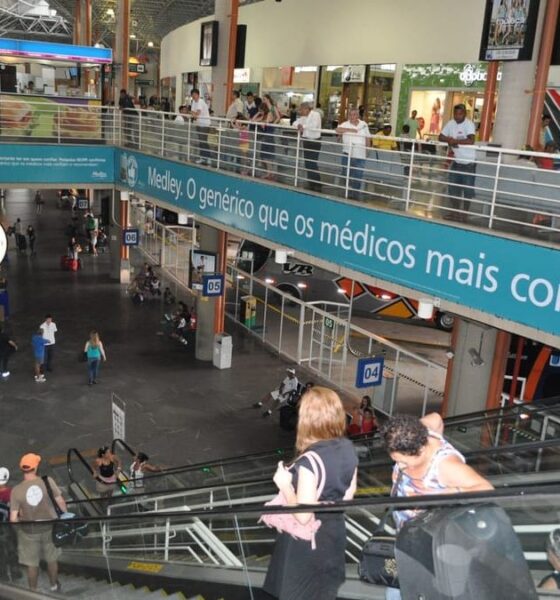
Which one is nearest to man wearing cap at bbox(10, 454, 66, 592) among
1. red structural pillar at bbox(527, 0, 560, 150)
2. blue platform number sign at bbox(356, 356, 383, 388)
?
blue platform number sign at bbox(356, 356, 383, 388)

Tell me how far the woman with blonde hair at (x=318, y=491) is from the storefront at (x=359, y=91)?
56.1ft

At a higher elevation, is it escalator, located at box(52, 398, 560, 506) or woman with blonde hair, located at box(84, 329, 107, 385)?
escalator, located at box(52, 398, 560, 506)

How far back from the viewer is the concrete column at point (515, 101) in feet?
33.8

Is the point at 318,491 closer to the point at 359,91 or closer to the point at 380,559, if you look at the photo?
the point at 380,559

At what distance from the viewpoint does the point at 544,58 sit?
396 inches

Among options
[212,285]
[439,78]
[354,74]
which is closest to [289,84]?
[354,74]

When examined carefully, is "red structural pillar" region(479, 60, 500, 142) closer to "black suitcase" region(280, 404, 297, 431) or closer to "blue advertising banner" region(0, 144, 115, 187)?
"black suitcase" region(280, 404, 297, 431)

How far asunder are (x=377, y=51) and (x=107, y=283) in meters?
13.0

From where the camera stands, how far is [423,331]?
81.7 ft

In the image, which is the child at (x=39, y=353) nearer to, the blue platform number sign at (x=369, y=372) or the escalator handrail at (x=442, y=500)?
the blue platform number sign at (x=369, y=372)

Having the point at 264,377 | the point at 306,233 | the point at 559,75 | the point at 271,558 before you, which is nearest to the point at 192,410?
the point at 264,377

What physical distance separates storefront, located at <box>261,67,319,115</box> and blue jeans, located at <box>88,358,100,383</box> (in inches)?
514

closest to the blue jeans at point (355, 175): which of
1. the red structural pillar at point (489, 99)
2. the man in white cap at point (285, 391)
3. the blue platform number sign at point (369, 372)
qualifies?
the red structural pillar at point (489, 99)

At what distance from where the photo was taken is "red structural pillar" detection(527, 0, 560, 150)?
9.81 m
